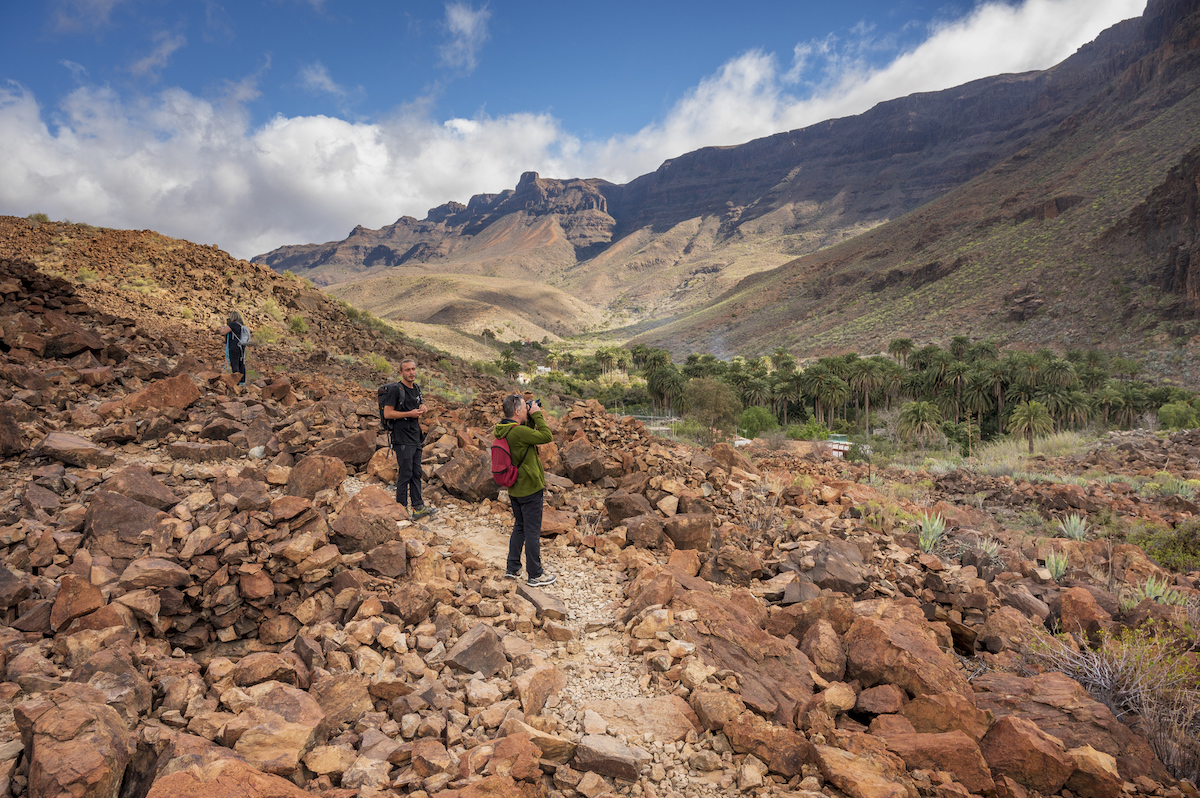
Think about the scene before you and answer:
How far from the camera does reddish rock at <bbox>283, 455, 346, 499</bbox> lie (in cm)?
558

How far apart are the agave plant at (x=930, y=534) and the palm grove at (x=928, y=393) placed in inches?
1142

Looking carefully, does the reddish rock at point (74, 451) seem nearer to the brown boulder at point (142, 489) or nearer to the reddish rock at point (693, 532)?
the brown boulder at point (142, 489)

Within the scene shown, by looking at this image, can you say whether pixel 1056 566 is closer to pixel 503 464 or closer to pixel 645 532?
pixel 645 532

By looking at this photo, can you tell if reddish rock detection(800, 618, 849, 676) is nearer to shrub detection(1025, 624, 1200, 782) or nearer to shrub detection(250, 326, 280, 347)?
shrub detection(1025, 624, 1200, 782)

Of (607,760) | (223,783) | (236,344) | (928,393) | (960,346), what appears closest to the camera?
(223,783)

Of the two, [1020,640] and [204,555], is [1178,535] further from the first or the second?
[204,555]

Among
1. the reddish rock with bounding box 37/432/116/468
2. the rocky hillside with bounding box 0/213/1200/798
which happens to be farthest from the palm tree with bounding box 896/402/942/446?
the reddish rock with bounding box 37/432/116/468

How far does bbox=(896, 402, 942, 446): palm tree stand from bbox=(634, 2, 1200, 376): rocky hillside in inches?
859

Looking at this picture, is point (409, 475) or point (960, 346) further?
point (960, 346)

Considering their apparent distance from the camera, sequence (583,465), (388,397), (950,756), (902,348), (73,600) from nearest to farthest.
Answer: (950,756) < (73,600) < (388,397) < (583,465) < (902,348)

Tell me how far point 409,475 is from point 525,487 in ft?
6.31

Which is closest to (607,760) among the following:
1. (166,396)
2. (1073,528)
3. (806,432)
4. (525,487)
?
(525,487)

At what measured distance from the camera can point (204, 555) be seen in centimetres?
407

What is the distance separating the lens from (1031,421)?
1388 inches
